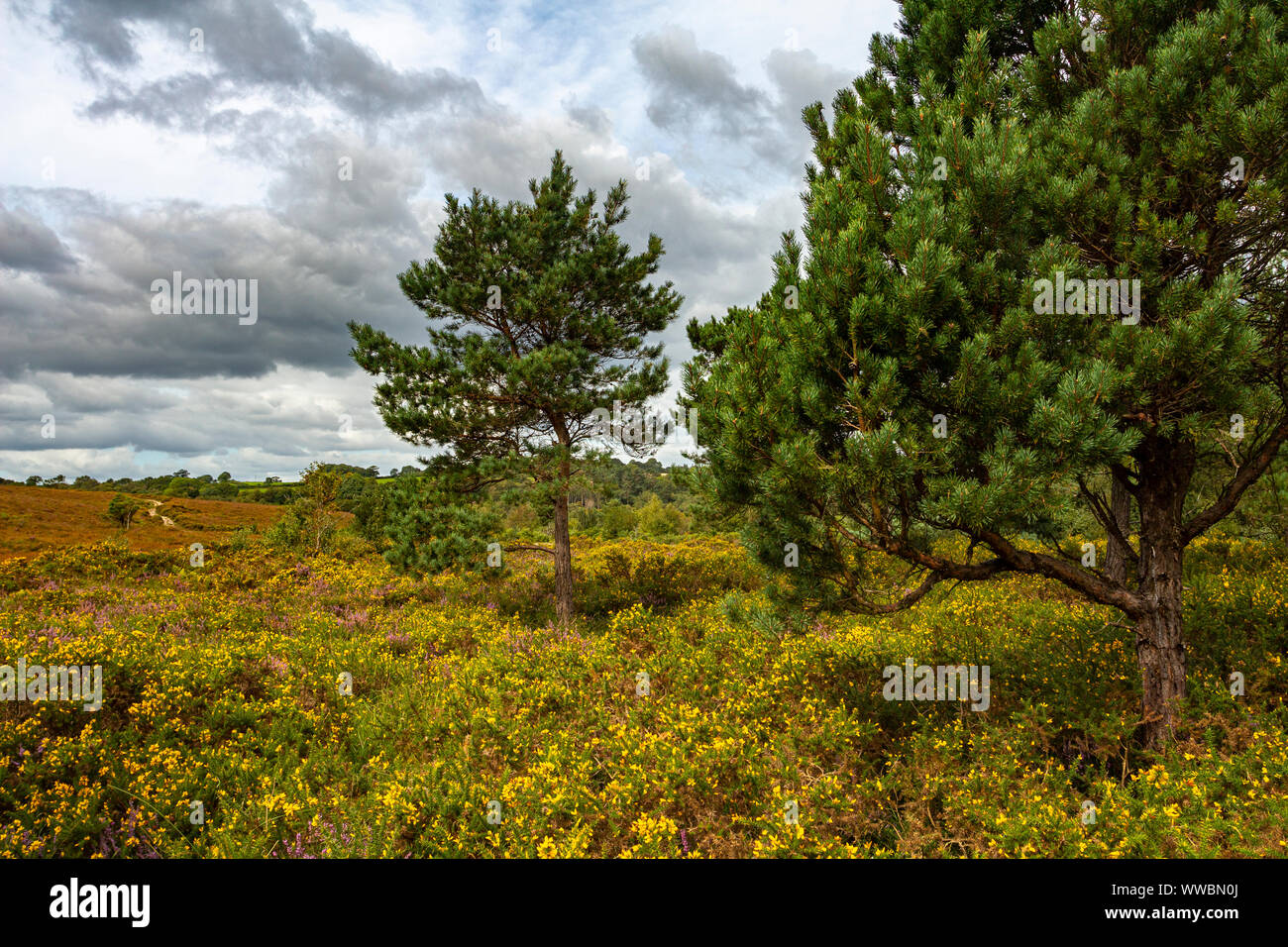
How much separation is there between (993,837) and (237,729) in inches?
389

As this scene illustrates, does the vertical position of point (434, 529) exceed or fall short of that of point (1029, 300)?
it falls short

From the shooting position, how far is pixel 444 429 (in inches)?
506

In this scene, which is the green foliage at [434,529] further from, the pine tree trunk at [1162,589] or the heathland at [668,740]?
the pine tree trunk at [1162,589]

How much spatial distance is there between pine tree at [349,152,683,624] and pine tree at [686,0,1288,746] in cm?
821

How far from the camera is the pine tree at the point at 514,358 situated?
1286 centimetres

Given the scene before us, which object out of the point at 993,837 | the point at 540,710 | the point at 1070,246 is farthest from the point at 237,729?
the point at 1070,246

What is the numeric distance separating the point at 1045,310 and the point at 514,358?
36.5 ft

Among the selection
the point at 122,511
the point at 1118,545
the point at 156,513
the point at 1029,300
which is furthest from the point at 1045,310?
the point at 156,513

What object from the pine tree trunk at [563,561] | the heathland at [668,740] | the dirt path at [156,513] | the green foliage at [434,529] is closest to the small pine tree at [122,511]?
the dirt path at [156,513]

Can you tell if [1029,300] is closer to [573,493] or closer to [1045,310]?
[1045,310]

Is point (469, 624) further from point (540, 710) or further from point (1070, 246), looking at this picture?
point (1070, 246)

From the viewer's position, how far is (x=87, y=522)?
41562mm

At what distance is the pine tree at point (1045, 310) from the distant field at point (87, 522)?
3436cm

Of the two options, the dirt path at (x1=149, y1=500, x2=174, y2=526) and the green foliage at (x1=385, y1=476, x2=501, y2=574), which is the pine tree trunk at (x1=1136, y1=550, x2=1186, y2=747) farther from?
the dirt path at (x1=149, y1=500, x2=174, y2=526)
